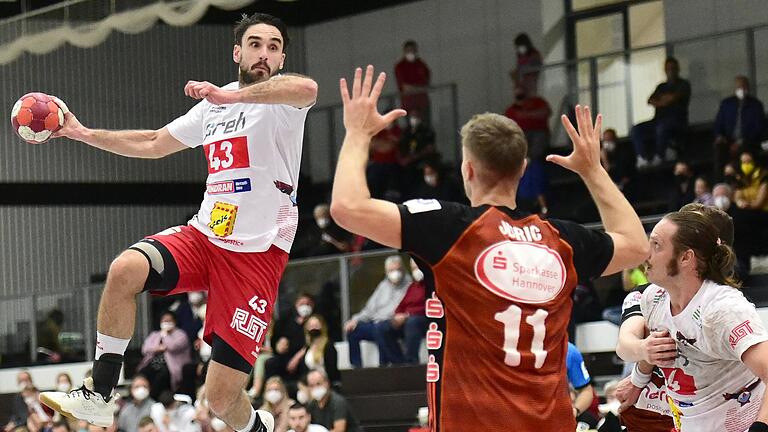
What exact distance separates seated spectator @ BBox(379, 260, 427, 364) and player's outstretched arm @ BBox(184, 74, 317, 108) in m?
8.00

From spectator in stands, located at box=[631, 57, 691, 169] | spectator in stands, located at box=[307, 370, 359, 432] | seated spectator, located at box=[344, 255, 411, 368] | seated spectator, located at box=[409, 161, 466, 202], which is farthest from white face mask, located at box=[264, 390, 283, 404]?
spectator in stands, located at box=[631, 57, 691, 169]

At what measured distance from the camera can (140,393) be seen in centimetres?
1563

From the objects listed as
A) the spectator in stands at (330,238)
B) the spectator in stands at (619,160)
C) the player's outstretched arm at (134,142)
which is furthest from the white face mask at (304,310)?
the player's outstretched arm at (134,142)

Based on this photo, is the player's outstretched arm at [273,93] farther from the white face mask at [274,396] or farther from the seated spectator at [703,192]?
the seated spectator at [703,192]

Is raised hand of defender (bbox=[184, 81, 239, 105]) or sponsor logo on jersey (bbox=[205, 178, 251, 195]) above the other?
raised hand of defender (bbox=[184, 81, 239, 105])

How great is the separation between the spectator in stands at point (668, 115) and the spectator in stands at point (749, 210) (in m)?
1.95

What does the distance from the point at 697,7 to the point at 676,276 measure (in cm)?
1416

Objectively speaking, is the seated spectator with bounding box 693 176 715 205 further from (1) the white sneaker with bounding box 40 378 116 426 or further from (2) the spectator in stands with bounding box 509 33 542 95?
(1) the white sneaker with bounding box 40 378 116 426

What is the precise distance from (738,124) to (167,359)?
25.3ft

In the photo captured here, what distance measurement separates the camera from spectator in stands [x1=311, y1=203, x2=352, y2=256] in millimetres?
17562

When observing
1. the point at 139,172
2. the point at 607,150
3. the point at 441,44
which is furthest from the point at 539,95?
the point at 139,172

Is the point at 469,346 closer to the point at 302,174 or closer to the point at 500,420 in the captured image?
the point at 500,420

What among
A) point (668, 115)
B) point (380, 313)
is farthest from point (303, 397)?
point (668, 115)

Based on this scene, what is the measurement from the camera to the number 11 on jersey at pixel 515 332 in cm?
421
